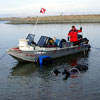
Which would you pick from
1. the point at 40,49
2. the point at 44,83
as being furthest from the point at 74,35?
the point at 44,83

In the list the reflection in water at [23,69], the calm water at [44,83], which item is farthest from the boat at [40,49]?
the calm water at [44,83]

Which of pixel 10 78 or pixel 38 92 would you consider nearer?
pixel 38 92

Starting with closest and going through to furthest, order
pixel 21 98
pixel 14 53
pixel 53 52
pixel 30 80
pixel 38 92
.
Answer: pixel 21 98
pixel 38 92
pixel 30 80
pixel 14 53
pixel 53 52

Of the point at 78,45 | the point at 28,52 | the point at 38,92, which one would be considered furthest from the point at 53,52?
the point at 38,92

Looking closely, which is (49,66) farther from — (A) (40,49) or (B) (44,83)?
(B) (44,83)

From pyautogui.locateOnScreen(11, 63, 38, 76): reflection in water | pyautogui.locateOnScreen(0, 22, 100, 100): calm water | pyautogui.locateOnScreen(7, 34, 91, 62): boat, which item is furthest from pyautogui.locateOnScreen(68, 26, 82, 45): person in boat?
pyautogui.locateOnScreen(11, 63, 38, 76): reflection in water

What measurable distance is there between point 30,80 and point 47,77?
1.10 m

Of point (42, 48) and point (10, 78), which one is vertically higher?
point (42, 48)

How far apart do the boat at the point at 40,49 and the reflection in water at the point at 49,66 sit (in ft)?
1.43

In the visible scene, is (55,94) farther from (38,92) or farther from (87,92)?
(87,92)

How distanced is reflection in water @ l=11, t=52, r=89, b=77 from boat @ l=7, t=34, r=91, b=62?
435 millimetres

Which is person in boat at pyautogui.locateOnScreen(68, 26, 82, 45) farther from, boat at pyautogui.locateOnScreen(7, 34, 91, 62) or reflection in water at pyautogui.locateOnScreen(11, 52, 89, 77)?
reflection in water at pyautogui.locateOnScreen(11, 52, 89, 77)

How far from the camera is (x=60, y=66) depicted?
16.1 metres

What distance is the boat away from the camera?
1611cm
